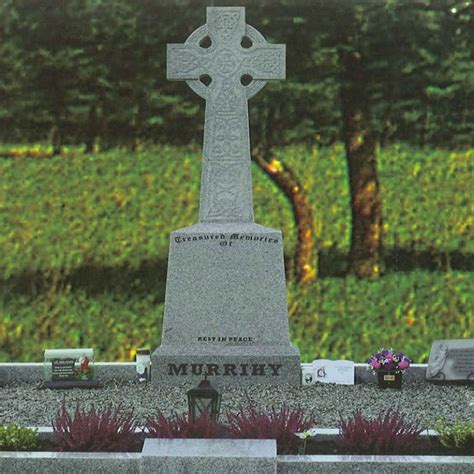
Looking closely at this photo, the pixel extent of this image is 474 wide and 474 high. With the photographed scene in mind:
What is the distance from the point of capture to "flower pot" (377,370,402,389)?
932 cm

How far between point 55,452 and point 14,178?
624cm

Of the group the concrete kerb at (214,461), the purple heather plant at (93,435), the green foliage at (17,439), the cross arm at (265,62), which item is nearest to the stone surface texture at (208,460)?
the concrete kerb at (214,461)

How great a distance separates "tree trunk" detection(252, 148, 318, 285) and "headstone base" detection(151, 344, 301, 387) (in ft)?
6.70

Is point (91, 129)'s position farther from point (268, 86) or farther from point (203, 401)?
point (203, 401)

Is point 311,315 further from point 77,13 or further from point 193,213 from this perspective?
point 77,13

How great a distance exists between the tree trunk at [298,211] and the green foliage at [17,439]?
575cm

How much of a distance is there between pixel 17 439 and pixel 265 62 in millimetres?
5256

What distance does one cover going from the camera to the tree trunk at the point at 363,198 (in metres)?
11.3

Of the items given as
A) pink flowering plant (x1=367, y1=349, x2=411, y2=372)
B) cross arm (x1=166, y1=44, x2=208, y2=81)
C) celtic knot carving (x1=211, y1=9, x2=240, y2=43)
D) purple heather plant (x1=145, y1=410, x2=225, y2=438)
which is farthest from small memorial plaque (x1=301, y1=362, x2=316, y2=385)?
purple heather plant (x1=145, y1=410, x2=225, y2=438)

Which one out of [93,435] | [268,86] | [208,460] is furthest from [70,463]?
[268,86]

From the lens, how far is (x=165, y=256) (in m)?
11.3

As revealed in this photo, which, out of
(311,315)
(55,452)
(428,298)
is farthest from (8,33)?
(55,452)

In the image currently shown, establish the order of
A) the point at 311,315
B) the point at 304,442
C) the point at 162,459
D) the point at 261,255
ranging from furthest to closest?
the point at 311,315
the point at 261,255
the point at 304,442
the point at 162,459

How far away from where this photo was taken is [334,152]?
444 inches
